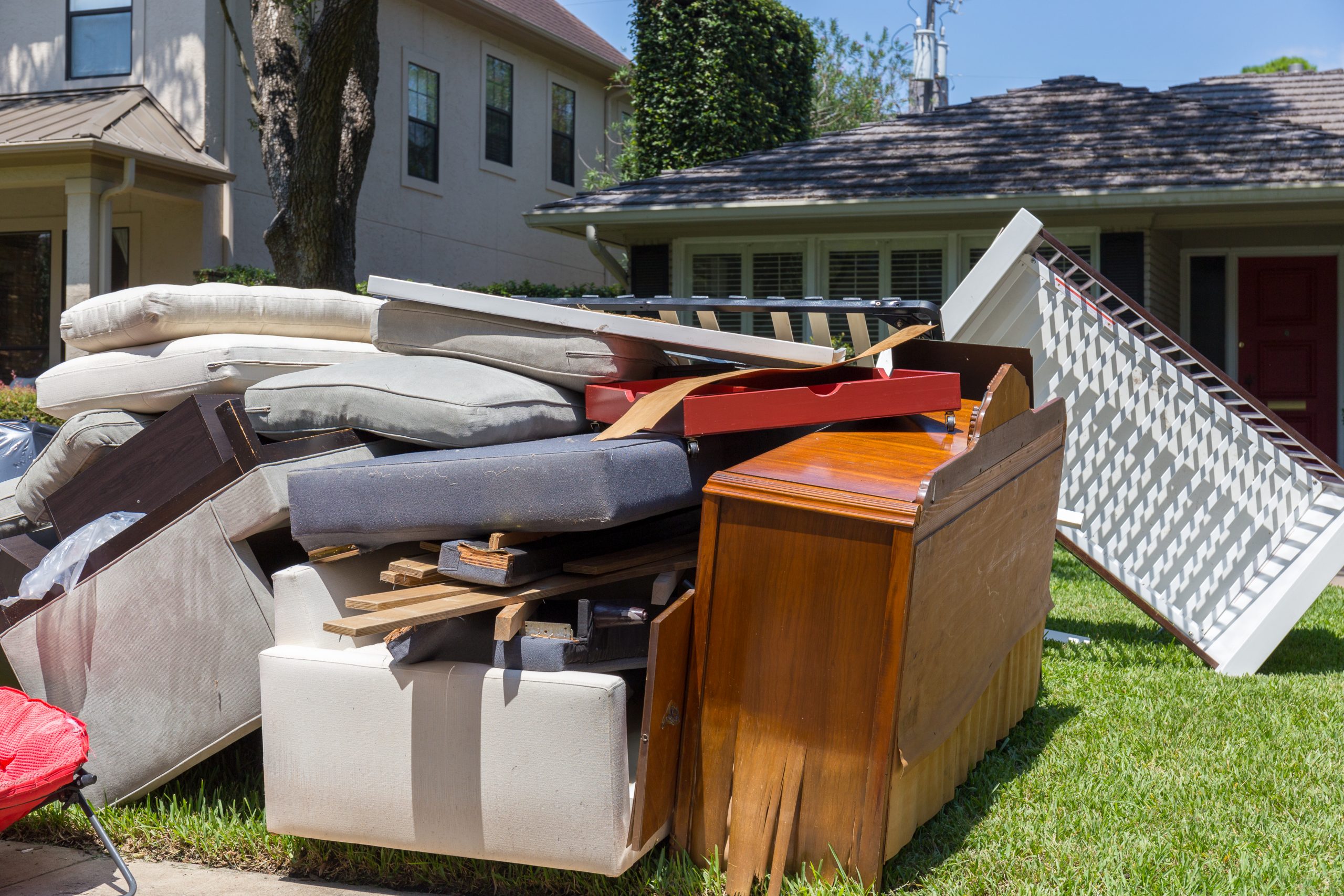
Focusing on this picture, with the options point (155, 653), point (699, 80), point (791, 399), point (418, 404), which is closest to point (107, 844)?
point (155, 653)

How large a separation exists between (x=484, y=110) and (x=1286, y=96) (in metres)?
9.94

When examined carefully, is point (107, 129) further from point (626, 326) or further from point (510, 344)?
point (626, 326)

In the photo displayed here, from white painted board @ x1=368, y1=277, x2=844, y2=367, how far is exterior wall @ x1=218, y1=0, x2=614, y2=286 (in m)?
9.76

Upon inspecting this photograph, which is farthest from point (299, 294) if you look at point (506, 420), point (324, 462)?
point (506, 420)

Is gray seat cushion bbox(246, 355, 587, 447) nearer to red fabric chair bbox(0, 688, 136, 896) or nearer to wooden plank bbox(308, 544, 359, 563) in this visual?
wooden plank bbox(308, 544, 359, 563)

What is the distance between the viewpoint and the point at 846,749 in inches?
102

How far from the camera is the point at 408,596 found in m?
2.74

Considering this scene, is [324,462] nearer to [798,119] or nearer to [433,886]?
[433,886]

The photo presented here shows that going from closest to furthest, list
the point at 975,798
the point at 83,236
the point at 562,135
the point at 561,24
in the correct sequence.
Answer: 1. the point at 975,798
2. the point at 83,236
3. the point at 562,135
4. the point at 561,24

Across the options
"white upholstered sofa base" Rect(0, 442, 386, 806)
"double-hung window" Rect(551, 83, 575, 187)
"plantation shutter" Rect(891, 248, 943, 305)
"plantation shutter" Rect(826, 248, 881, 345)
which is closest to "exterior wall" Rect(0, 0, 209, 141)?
"double-hung window" Rect(551, 83, 575, 187)

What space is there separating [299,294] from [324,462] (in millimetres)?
1240

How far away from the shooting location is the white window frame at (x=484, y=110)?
51.8 feet

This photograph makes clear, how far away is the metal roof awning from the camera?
10758 mm

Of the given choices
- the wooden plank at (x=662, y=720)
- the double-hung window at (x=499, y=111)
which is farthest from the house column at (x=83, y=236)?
Answer: the wooden plank at (x=662, y=720)
